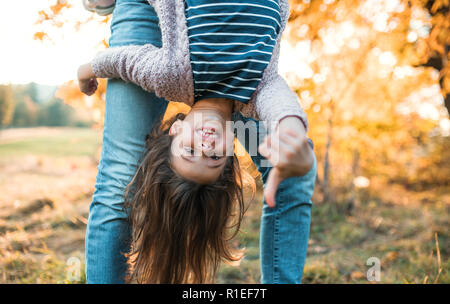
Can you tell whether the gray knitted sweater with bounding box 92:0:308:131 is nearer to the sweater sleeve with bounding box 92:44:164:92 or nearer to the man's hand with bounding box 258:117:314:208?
the sweater sleeve with bounding box 92:44:164:92

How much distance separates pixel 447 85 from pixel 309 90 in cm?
101

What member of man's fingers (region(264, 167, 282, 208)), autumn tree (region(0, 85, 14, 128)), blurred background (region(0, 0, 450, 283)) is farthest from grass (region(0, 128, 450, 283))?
autumn tree (region(0, 85, 14, 128))

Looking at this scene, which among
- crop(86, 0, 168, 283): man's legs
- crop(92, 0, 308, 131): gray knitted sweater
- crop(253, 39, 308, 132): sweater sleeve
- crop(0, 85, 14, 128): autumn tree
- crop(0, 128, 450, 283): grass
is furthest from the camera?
crop(0, 85, 14, 128): autumn tree

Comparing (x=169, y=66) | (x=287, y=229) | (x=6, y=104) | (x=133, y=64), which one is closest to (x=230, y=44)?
(x=169, y=66)

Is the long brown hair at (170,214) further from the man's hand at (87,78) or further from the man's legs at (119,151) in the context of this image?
the man's hand at (87,78)

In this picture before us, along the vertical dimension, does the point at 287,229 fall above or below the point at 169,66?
below

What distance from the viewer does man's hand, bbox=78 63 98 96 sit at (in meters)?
1.37

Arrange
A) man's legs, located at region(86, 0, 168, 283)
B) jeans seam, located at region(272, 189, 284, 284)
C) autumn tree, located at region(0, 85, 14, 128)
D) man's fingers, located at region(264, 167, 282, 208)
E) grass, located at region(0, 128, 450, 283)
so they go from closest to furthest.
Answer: man's fingers, located at region(264, 167, 282, 208), man's legs, located at region(86, 0, 168, 283), jeans seam, located at region(272, 189, 284, 284), grass, located at region(0, 128, 450, 283), autumn tree, located at region(0, 85, 14, 128)

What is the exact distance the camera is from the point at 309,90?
9.57 ft

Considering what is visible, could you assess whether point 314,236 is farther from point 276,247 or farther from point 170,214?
point 170,214

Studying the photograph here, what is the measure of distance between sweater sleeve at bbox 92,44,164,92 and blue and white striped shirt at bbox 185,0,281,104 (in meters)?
0.14

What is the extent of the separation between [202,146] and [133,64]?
1.28 ft

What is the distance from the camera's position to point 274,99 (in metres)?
1.08
